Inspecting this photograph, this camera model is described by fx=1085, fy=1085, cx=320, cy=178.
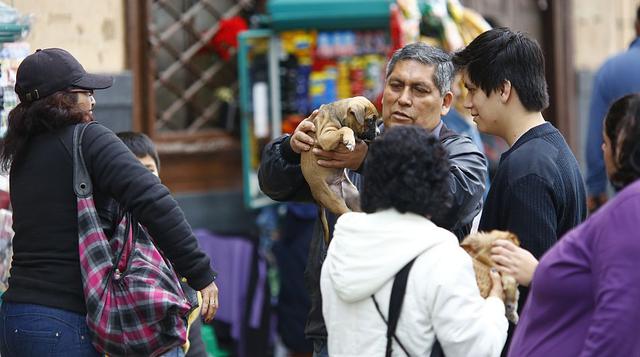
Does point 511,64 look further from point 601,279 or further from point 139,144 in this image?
point 139,144

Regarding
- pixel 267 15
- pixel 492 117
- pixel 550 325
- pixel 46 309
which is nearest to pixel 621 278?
pixel 550 325

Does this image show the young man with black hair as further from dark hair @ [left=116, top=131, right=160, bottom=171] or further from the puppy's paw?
dark hair @ [left=116, top=131, right=160, bottom=171]

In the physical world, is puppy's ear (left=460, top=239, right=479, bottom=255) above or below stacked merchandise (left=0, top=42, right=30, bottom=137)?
below

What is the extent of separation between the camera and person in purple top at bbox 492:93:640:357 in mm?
2621

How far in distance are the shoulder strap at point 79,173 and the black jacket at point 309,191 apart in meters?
0.69

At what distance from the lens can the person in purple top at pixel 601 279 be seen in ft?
8.60

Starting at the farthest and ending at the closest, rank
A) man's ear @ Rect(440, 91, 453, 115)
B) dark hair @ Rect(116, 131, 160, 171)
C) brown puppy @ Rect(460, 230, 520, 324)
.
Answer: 1. dark hair @ Rect(116, 131, 160, 171)
2. man's ear @ Rect(440, 91, 453, 115)
3. brown puppy @ Rect(460, 230, 520, 324)

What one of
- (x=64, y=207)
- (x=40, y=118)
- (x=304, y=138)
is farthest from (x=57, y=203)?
(x=304, y=138)

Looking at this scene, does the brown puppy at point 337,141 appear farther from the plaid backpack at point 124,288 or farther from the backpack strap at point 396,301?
the backpack strap at point 396,301

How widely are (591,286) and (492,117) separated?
96 cm

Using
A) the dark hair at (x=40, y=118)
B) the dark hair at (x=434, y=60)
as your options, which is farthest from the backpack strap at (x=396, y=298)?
the dark hair at (x=40, y=118)

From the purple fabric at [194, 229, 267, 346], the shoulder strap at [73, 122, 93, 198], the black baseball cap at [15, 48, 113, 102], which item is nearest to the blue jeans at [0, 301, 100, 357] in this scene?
the shoulder strap at [73, 122, 93, 198]

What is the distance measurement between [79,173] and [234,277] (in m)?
3.55

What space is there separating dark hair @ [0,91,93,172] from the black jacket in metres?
0.70
